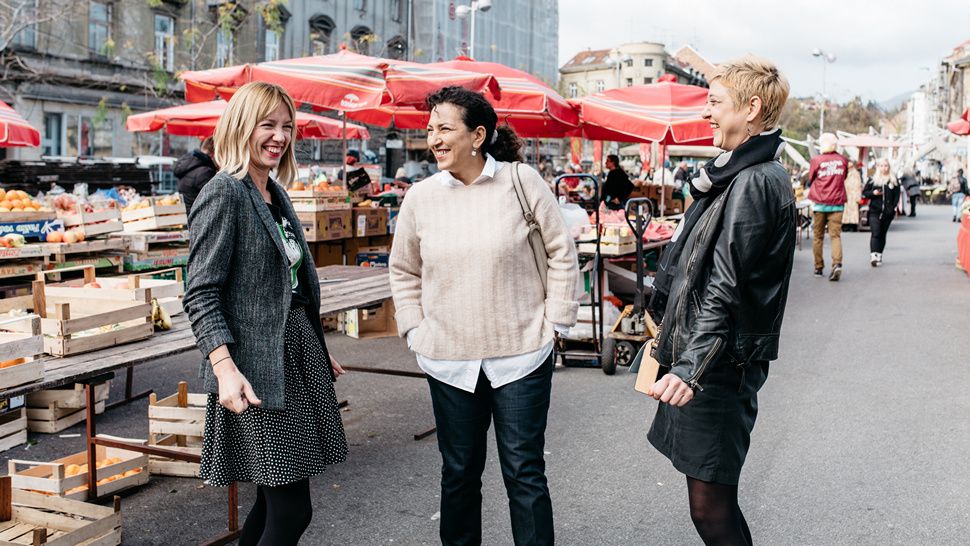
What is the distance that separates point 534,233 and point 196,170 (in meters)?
7.16

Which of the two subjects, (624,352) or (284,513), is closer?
(284,513)

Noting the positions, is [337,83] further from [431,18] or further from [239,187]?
[431,18]

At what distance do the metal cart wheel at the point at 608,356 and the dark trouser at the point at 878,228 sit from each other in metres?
10.0

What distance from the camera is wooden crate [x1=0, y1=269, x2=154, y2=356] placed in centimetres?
380

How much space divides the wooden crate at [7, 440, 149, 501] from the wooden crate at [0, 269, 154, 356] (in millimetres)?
786

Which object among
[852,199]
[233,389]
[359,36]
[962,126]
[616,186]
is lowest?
[233,389]

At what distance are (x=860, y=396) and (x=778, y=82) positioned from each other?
491 centimetres

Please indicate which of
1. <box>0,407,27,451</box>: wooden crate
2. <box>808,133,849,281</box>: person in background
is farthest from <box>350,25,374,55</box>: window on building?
<box>0,407,27,451</box>: wooden crate

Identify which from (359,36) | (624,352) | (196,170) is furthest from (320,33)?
(624,352)

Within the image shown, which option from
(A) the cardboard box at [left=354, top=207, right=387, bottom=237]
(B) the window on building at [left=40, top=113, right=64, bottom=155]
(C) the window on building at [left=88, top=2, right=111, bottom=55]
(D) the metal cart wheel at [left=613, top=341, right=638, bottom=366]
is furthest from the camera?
(C) the window on building at [left=88, top=2, right=111, bottom=55]

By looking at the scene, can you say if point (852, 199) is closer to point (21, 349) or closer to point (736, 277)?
point (736, 277)

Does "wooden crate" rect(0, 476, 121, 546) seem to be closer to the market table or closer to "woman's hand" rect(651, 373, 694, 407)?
the market table

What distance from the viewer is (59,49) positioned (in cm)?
2858

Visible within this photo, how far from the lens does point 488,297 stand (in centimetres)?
318
